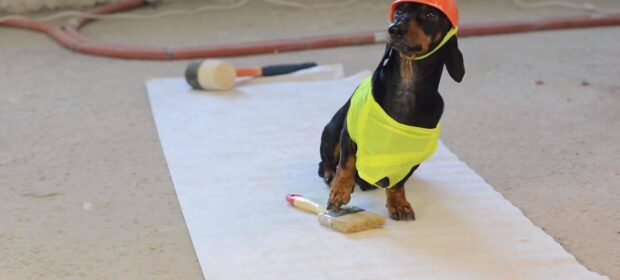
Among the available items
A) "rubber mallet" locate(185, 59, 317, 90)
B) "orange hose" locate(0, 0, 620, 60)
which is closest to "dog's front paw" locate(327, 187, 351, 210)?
"rubber mallet" locate(185, 59, 317, 90)

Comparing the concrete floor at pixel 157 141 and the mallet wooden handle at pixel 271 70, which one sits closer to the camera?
the concrete floor at pixel 157 141

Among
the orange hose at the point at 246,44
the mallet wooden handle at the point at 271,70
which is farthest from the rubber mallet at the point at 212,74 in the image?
the orange hose at the point at 246,44

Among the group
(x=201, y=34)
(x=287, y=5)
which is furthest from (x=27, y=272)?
(x=287, y=5)

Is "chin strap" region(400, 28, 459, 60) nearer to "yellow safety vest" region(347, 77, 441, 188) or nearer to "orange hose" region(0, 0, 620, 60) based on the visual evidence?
"yellow safety vest" region(347, 77, 441, 188)

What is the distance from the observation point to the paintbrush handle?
190cm

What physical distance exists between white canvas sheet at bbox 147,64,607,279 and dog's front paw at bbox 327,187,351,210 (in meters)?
0.05

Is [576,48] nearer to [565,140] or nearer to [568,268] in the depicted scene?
[565,140]

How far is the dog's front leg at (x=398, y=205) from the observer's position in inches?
74.1

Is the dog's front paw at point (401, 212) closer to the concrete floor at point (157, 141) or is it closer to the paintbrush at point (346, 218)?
the paintbrush at point (346, 218)

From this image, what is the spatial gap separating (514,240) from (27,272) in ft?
3.03

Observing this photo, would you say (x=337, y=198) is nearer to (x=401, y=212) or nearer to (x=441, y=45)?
(x=401, y=212)

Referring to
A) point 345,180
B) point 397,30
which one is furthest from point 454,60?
point 345,180

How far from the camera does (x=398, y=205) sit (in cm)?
189

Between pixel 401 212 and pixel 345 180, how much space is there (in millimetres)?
137
